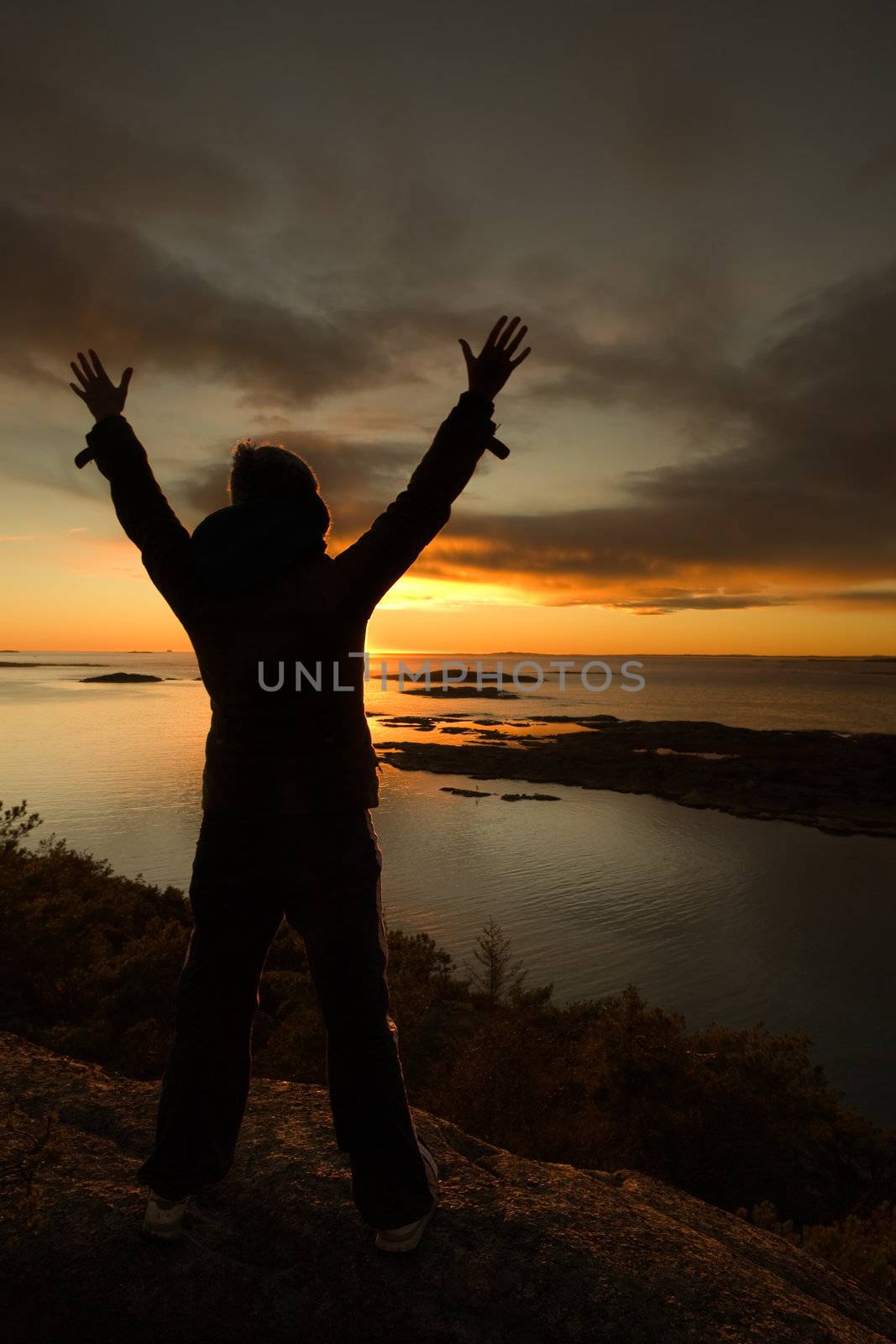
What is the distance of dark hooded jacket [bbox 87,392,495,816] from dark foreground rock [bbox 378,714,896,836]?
88.5 ft

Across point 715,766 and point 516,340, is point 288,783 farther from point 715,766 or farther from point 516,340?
point 715,766

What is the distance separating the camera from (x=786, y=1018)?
10938mm

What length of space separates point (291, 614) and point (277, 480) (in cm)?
48

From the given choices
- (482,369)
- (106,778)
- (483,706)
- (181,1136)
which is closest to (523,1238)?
(181,1136)

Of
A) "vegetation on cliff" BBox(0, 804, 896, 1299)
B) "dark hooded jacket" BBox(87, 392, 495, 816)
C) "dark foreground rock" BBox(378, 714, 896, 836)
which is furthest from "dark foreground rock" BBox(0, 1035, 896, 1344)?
"dark foreground rock" BBox(378, 714, 896, 836)

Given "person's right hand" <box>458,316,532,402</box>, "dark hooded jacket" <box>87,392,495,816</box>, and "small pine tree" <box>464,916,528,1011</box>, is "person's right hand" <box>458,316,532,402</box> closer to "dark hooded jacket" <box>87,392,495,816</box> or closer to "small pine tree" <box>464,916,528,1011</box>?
"dark hooded jacket" <box>87,392,495,816</box>

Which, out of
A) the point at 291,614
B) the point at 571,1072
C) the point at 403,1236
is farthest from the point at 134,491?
the point at 571,1072

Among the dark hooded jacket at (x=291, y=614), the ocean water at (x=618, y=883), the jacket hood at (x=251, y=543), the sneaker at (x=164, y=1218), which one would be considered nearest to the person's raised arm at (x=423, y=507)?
the dark hooded jacket at (x=291, y=614)

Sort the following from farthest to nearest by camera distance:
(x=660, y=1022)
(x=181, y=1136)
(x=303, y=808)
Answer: (x=660, y=1022)
(x=181, y=1136)
(x=303, y=808)

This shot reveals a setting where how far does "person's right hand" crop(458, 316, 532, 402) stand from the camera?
2207mm

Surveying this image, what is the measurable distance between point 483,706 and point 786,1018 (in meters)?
67.4

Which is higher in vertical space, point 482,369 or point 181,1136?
point 482,369

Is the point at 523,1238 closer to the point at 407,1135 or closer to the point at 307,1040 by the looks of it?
the point at 407,1135

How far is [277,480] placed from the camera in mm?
2289
